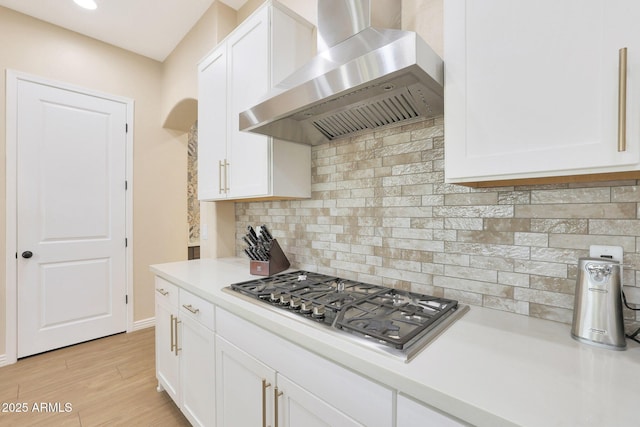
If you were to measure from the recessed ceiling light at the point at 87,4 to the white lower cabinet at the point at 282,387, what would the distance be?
2670mm

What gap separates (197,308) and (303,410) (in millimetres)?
837

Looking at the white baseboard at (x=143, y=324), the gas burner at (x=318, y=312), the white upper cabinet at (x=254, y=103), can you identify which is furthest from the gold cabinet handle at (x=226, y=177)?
the white baseboard at (x=143, y=324)

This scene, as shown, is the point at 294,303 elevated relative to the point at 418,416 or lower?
elevated

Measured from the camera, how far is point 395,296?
1236 millimetres

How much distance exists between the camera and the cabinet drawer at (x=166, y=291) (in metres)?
1.73

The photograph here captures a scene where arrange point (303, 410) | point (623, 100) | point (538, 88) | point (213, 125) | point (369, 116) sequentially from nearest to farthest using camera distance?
1. point (623, 100)
2. point (538, 88)
3. point (303, 410)
4. point (369, 116)
5. point (213, 125)

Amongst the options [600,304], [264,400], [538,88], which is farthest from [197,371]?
[538,88]

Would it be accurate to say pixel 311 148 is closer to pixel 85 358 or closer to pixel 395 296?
pixel 395 296

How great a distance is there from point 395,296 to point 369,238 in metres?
0.34

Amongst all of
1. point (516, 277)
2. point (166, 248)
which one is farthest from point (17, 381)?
point (516, 277)

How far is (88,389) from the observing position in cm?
208

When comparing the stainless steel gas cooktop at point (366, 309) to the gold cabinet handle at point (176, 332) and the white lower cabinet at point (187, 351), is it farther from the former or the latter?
the gold cabinet handle at point (176, 332)

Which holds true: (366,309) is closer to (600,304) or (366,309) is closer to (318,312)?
(318,312)

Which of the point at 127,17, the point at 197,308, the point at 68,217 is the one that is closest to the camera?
the point at 197,308
